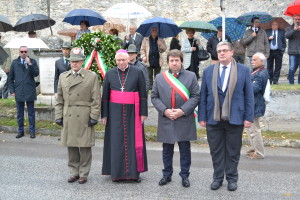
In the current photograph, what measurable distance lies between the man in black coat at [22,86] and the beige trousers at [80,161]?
3.77 meters

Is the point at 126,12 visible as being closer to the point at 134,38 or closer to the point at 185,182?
the point at 134,38

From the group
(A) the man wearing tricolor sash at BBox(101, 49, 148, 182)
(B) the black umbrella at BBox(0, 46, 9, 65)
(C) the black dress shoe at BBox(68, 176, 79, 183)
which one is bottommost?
(C) the black dress shoe at BBox(68, 176, 79, 183)

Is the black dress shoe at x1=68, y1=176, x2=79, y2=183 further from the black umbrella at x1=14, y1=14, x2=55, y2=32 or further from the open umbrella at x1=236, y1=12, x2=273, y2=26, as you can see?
the black umbrella at x1=14, y1=14, x2=55, y2=32

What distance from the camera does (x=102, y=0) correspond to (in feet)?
71.8

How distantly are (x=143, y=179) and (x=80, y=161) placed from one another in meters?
0.99

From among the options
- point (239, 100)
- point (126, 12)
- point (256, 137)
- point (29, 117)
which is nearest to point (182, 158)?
point (239, 100)

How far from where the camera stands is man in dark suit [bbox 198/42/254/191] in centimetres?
661

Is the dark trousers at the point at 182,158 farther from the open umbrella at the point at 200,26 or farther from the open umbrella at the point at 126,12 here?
the open umbrella at the point at 126,12

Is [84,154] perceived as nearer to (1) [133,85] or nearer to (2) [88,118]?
(2) [88,118]

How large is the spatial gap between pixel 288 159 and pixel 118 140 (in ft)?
11.2

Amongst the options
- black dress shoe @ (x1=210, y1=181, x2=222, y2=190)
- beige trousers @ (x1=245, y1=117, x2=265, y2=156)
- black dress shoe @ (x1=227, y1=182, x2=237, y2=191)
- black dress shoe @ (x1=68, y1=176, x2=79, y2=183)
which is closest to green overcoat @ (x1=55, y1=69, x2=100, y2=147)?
black dress shoe @ (x1=68, y1=176, x2=79, y2=183)

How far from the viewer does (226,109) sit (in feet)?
21.6

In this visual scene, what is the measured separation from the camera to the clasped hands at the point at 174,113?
6.77m

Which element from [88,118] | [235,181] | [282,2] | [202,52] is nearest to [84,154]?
[88,118]
